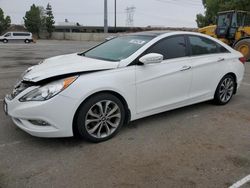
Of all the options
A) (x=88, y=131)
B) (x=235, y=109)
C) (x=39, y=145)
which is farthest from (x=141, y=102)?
(x=235, y=109)

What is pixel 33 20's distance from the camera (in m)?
68.8

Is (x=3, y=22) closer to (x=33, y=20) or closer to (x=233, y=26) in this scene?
(x=33, y=20)

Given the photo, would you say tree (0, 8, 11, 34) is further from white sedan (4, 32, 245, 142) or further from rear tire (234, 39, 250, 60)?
white sedan (4, 32, 245, 142)

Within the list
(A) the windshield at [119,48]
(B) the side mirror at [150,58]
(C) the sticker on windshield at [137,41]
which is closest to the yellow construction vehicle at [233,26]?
(A) the windshield at [119,48]

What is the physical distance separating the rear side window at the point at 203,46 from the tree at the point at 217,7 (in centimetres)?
2532

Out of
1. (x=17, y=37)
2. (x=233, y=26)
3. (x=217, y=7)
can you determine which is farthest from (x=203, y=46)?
(x=17, y=37)

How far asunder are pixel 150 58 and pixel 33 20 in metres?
70.4

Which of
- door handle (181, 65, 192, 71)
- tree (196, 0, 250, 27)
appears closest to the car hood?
door handle (181, 65, 192, 71)

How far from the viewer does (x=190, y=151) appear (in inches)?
146

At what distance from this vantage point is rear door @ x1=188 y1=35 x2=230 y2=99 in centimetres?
500

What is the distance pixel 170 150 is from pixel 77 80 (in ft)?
4.92

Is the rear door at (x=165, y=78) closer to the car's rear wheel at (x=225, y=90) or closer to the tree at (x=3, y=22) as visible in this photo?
the car's rear wheel at (x=225, y=90)

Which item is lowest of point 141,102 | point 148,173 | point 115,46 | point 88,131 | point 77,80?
point 148,173

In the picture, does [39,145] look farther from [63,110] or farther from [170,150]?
[170,150]
